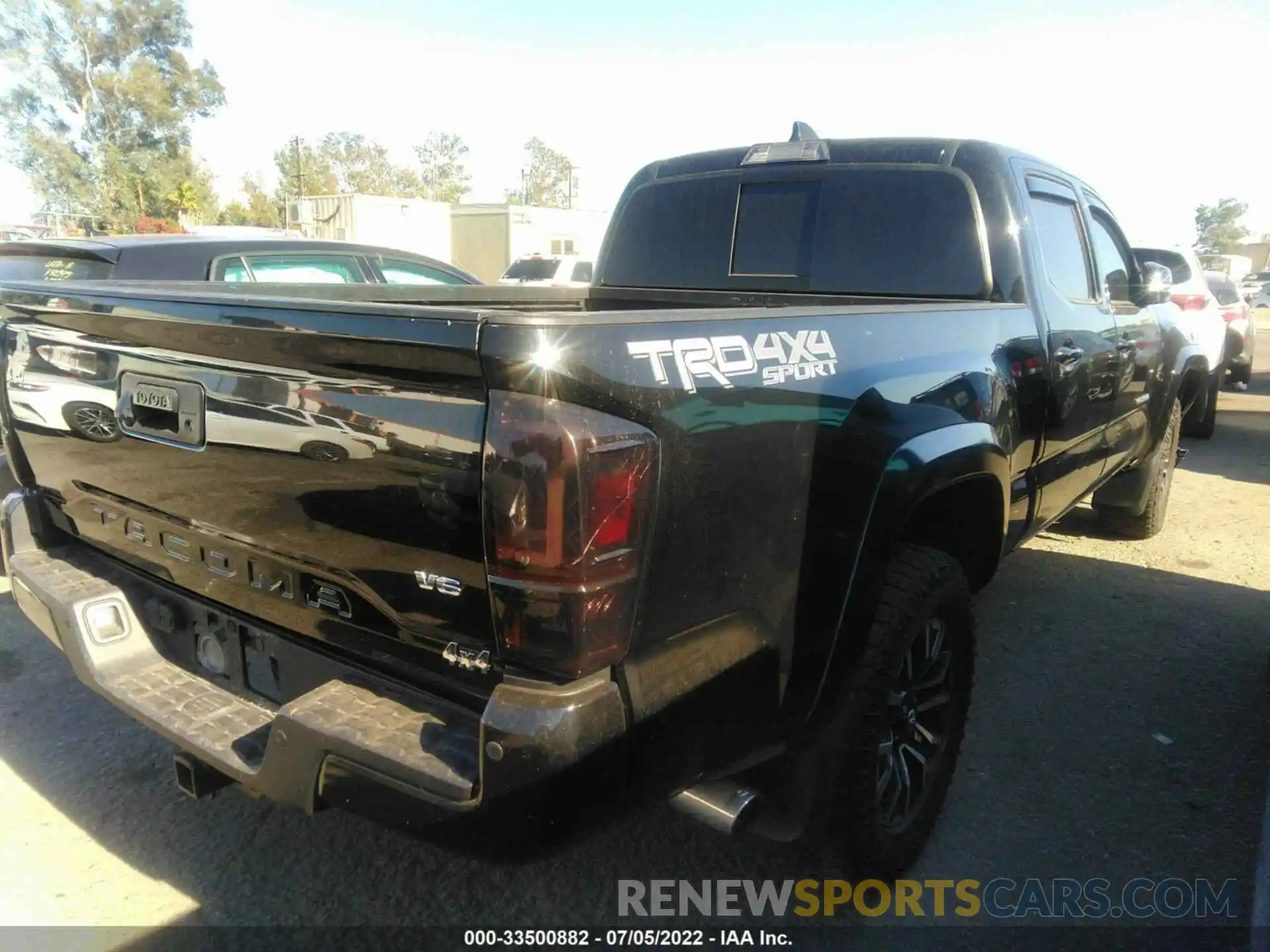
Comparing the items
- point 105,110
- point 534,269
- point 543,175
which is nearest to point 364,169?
point 543,175

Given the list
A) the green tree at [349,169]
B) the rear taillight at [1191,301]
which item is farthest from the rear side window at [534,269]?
the green tree at [349,169]

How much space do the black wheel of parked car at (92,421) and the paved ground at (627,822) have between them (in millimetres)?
1225

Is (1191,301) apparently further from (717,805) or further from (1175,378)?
(717,805)

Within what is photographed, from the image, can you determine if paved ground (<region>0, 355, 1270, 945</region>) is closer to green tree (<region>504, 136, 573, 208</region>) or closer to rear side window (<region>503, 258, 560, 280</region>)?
rear side window (<region>503, 258, 560, 280</region>)

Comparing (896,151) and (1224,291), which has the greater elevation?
(896,151)

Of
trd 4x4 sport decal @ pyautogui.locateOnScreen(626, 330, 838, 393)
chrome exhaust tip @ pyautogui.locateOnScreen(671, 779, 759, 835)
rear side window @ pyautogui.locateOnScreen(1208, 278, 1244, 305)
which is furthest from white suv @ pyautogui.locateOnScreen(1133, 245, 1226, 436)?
chrome exhaust tip @ pyautogui.locateOnScreen(671, 779, 759, 835)

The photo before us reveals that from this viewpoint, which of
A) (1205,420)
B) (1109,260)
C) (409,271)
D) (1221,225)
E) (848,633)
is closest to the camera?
(848,633)

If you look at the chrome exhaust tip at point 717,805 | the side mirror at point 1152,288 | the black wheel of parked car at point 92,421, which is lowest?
the chrome exhaust tip at point 717,805

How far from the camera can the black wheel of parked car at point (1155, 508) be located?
219 inches

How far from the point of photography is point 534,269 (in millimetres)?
20688

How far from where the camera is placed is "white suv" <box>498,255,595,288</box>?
1959cm

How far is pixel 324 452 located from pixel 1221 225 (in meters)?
132

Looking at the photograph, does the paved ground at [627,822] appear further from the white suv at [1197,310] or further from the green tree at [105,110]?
the green tree at [105,110]

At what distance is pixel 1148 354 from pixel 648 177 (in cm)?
261
